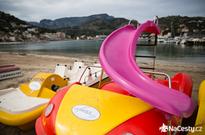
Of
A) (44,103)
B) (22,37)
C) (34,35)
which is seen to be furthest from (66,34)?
(44,103)

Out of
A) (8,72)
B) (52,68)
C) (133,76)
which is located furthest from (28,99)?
(52,68)

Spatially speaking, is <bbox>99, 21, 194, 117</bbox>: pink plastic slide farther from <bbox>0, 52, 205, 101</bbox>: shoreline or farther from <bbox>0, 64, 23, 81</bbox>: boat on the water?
<bbox>0, 64, 23, 81</bbox>: boat on the water

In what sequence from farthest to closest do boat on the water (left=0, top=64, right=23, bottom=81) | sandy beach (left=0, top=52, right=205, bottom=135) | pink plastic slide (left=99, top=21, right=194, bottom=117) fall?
boat on the water (left=0, top=64, right=23, bottom=81) → sandy beach (left=0, top=52, right=205, bottom=135) → pink plastic slide (left=99, top=21, right=194, bottom=117)

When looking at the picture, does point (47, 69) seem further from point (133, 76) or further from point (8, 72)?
point (133, 76)

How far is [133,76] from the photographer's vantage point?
203cm

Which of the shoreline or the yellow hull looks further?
the shoreline

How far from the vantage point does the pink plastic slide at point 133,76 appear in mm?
1602

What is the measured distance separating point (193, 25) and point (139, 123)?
100037 mm

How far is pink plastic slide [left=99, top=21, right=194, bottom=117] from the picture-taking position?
5.26ft

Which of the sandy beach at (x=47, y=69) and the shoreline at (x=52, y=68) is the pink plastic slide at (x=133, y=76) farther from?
the shoreline at (x=52, y=68)

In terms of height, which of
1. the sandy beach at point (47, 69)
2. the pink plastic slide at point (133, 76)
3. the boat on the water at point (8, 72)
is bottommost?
the sandy beach at point (47, 69)

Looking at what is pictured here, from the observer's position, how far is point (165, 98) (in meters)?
1.63

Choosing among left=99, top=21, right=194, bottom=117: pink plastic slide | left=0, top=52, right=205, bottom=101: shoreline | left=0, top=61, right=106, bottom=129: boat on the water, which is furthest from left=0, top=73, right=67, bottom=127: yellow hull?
left=0, top=52, right=205, bottom=101: shoreline

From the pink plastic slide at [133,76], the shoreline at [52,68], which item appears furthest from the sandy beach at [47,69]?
the pink plastic slide at [133,76]
